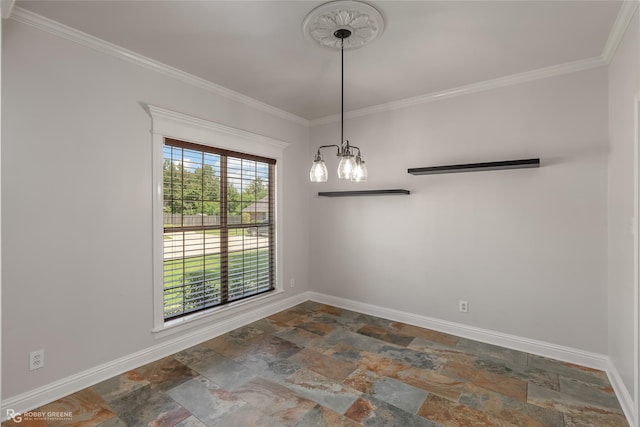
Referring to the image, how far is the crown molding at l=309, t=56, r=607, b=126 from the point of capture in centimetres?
285

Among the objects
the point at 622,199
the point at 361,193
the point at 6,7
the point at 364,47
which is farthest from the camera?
the point at 361,193

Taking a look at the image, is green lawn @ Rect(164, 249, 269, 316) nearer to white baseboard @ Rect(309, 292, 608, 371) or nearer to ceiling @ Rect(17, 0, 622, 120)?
white baseboard @ Rect(309, 292, 608, 371)

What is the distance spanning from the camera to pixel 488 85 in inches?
130

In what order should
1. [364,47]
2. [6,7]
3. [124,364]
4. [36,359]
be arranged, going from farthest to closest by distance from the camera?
[124,364] < [364,47] < [36,359] < [6,7]

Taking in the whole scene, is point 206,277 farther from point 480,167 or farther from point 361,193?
point 480,167

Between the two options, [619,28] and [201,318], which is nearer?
[619,28]

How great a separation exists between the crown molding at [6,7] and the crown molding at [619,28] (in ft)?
12.3

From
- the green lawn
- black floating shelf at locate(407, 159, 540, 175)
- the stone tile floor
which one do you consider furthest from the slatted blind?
black floating shelf at locate(407, 159, 540, 175)

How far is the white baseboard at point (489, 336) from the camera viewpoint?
2.88 m

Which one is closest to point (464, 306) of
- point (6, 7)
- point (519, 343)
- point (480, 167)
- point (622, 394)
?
point (519, 343)

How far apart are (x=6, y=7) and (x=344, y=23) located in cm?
209

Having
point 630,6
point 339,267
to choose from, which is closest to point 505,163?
point 630,6

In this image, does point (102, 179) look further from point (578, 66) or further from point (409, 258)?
point (578, 66)
